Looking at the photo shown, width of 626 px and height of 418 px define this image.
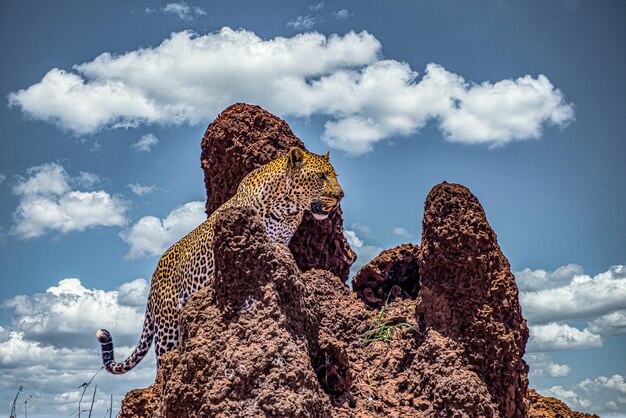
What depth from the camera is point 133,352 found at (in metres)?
10.2

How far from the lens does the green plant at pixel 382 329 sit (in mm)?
6701

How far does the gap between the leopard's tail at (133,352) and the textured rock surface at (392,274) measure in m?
3.32

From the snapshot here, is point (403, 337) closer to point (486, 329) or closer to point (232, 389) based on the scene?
point (486, 329)

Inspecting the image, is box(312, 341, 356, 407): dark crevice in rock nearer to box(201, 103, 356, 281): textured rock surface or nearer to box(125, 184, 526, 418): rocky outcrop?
box(125, 184, 526, 418): rocky outcrop

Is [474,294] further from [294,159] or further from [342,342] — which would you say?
[294,159]

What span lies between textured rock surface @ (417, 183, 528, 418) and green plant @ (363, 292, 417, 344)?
0.24 metres

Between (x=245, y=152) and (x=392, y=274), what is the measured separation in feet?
9.76

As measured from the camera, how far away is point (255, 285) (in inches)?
219

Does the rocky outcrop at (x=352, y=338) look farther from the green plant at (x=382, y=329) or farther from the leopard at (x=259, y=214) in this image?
the leopard at (x=259, y=214)

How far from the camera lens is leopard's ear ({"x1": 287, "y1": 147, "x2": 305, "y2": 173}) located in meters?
9.91

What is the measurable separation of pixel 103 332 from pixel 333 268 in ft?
10.4

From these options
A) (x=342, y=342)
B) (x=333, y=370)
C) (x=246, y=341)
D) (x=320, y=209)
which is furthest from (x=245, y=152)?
(x=246, y=341)

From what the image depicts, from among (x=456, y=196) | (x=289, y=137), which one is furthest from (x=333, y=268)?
(x=456, y=196)

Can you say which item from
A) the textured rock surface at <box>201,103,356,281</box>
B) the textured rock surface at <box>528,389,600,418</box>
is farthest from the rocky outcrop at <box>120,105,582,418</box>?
the textured rock surface at <box>201,103,356,281</box>
